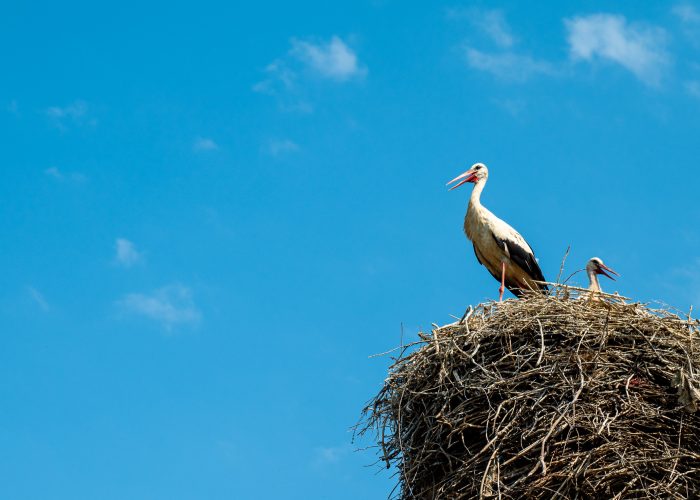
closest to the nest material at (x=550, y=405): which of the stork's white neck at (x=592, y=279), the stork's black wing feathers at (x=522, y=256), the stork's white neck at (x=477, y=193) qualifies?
the stork's white neck at (x=592, y=279)

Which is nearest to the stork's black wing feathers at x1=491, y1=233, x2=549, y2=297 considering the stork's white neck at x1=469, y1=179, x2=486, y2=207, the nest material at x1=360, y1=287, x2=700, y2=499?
the stork's white neck at x1=469, y1=179, x2=486, y2=207

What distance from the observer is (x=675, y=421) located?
8.38 metres

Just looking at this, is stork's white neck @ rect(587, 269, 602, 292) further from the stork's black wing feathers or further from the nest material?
the nest material

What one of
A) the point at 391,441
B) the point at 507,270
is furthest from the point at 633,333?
the point at 507,270

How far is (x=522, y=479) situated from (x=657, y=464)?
0.92 metres

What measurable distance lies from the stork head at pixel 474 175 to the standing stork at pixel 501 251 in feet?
1.51

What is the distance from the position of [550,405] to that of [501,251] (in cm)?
386

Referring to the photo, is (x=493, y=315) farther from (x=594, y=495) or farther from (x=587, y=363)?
(x=594, y=495)

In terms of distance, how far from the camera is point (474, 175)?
43.2 feet

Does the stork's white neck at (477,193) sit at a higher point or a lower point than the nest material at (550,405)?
higher

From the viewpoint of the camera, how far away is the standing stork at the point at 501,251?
12117 millimetres

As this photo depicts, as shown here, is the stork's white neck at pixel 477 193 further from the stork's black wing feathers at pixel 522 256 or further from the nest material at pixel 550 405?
the nest material at pixel 550 405

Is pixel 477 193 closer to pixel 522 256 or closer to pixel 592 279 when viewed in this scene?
pixel 522 256

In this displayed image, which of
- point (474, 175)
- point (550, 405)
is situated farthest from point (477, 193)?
point (550, 405)
